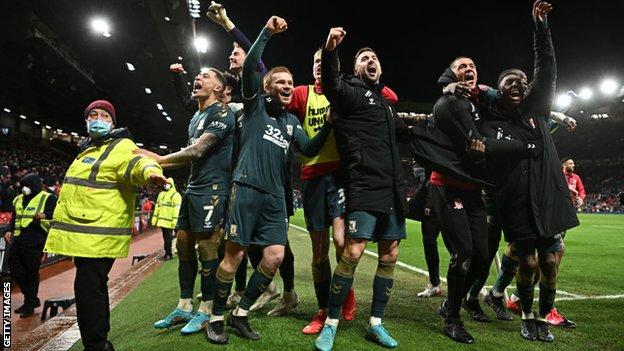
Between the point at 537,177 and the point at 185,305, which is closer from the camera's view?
the point at 537,177

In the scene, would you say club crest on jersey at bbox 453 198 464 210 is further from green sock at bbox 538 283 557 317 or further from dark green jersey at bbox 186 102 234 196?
dark green jersey at bbox 186 102 234 196

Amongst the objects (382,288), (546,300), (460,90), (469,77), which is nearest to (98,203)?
(382,288)

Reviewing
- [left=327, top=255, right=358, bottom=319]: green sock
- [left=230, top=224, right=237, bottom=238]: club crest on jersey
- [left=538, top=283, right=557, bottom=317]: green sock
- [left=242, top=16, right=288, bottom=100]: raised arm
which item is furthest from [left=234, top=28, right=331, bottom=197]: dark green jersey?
[left=538, top=283, right=557, bottom=317]: green sock

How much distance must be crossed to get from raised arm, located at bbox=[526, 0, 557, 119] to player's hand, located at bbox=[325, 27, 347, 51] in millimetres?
1699

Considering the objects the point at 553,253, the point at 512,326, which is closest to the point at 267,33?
the point at 553,253

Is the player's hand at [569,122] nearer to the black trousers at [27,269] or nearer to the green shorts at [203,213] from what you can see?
the green shorts at [203,213]

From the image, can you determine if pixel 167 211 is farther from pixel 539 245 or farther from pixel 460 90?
pixel 539 245

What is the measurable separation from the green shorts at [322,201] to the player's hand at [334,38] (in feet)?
3.52

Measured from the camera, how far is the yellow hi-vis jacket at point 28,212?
7.20 meters

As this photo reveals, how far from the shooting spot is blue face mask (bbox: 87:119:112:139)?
3486 millimetres

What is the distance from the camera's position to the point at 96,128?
349 cm

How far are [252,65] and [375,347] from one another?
224 centimetres

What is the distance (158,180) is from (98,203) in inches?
20.6

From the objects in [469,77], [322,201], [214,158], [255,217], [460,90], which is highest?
[469,77]
